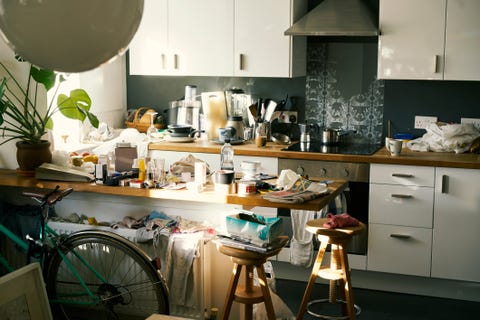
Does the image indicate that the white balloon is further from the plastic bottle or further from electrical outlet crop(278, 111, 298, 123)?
electrical outlet crop(278, 111, 298, 123)

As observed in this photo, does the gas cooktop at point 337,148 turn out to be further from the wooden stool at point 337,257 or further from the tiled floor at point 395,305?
the wooden stool at point 337,257

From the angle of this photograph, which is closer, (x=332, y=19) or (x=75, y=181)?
(x=75, y=181)

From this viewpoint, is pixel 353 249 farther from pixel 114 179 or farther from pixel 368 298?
pixel 114 179

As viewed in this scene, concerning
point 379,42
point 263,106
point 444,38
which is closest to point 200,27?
point 263,106

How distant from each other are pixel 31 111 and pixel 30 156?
54 cm

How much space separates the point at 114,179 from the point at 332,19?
7.07 feet

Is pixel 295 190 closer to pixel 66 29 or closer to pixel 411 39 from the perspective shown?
pixel 411 39

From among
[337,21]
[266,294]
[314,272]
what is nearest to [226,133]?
[337,21]

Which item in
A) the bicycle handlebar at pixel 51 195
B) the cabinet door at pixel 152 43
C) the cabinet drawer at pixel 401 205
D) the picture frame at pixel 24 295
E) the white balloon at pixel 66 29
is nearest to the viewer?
the white balloon at pixel 66 29

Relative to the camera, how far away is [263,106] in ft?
19.4

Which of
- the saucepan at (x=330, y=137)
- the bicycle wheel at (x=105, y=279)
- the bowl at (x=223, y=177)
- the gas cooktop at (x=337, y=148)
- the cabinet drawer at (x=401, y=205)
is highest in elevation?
the saucepan at (x=330, y=137)

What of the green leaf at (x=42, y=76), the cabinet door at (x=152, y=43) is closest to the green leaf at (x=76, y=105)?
the green leaf at (x=42, y=76)

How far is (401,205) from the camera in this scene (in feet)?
16.6

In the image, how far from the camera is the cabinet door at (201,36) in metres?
5.68
